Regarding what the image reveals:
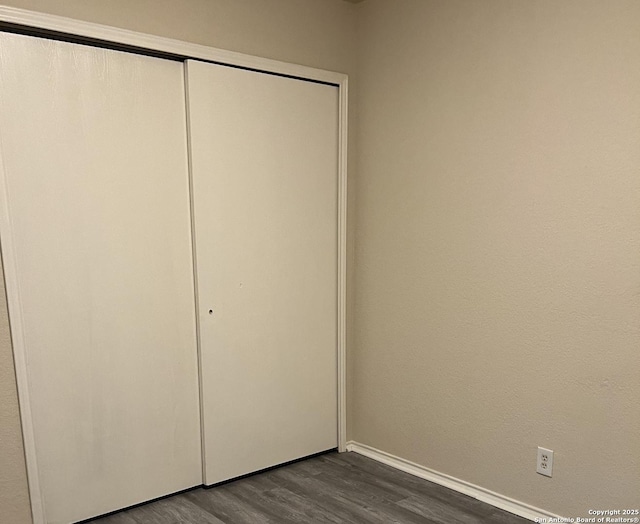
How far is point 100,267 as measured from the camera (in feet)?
7.77

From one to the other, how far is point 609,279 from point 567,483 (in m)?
0.85

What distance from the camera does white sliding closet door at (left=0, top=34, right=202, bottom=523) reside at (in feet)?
7.20

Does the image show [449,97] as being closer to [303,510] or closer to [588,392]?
[588,392]

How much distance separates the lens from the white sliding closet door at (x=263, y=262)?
2625mm

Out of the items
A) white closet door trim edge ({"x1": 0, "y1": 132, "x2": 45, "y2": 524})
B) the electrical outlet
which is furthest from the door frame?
the electrical outlet

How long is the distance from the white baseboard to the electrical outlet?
0.17m

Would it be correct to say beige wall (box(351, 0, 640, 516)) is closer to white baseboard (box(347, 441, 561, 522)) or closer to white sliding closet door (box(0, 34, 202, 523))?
white baseboard (box(347, 441, 561, 522))

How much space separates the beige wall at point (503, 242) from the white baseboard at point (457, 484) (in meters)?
0.04

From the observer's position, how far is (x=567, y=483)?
2.34 m

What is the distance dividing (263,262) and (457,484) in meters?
1.40

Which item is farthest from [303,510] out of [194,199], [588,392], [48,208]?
[48,208]

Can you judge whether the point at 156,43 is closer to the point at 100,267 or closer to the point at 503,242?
the point at 100,267

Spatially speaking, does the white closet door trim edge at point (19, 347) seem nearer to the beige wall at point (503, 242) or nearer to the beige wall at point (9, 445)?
the beige wall at point (9, 445)

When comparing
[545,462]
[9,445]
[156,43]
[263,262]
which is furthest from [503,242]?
[9,445]
